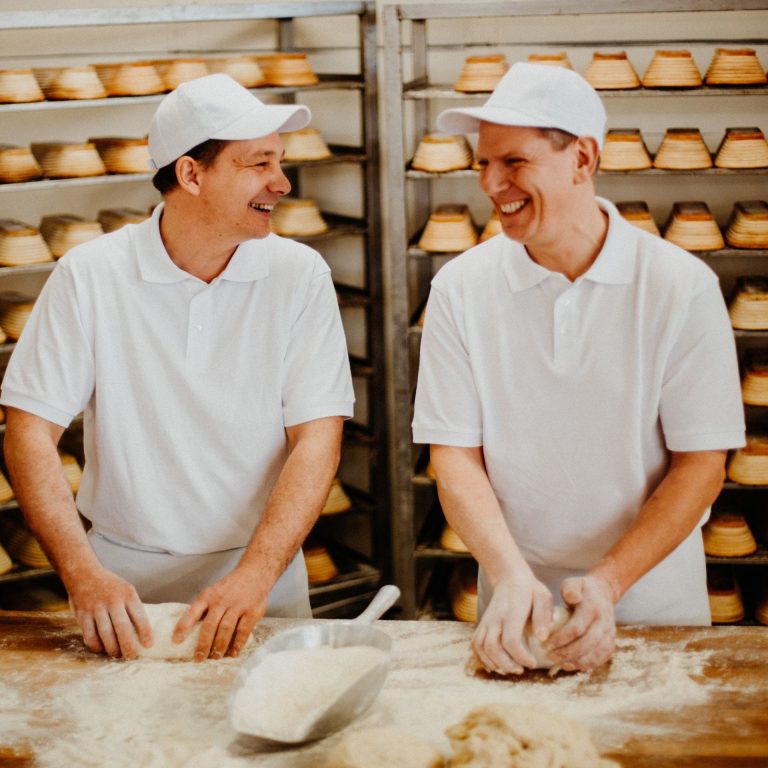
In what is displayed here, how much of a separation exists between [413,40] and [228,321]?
1.91 metres

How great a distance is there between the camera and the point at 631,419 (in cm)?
194

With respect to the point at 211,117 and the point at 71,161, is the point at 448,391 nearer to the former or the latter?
the point at 211,117

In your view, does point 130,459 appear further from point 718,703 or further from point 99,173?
point 99,173

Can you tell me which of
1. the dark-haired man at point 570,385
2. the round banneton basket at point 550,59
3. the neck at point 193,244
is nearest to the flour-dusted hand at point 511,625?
the dark-haired man at point 570,385

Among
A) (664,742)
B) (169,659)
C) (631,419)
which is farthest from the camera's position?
(631,419)

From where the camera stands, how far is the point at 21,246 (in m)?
3.43

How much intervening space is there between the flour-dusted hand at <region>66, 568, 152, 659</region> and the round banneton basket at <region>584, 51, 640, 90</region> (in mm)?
2230

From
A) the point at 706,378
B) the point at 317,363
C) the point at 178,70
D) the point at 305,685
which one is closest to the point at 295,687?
the point at 305,685

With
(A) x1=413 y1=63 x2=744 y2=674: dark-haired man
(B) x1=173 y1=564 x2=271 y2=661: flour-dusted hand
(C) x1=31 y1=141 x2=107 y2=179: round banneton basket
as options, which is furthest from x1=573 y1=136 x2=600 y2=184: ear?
(C) x1=31 y1=141 x2=107 y2=179: round banneton basket

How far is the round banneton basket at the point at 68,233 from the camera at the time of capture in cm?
353

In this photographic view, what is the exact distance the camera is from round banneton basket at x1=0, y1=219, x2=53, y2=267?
342 centimetres

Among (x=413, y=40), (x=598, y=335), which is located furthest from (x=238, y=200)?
(x=413, y=40)

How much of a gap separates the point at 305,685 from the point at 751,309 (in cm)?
233

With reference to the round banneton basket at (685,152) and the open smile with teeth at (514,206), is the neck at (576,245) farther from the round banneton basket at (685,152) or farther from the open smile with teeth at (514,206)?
the round banneton basket at (685,152)
